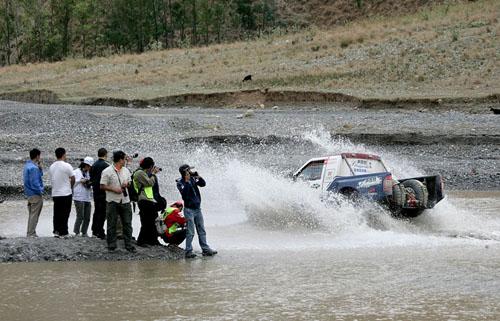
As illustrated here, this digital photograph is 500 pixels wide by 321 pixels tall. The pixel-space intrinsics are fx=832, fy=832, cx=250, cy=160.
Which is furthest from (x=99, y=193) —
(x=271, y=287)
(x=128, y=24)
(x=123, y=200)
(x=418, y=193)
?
(x=128, y=24)

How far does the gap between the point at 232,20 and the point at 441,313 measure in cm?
8688

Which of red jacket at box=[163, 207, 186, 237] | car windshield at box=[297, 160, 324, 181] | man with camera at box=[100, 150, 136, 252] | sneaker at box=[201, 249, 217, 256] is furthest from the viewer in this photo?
car windshield at box=[297, 160, 324, 181]

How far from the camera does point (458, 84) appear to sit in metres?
43.1

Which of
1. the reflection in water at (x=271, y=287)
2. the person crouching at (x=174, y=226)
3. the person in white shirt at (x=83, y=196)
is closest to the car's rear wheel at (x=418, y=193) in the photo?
the reflection in water at (x=271, y=287)

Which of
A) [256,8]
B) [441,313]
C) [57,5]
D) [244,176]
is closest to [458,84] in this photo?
[244,176]

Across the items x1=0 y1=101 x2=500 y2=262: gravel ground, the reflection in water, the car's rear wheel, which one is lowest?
the reflection in water

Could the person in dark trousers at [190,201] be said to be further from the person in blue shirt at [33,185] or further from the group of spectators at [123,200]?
the person in blue shirt at [33,185]

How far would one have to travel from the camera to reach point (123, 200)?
1335 centimetres

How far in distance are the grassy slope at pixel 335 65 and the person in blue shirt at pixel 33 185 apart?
95.3 ft

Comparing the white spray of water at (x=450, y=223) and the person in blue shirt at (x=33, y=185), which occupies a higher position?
the person in blue shirt at (x=33, y=185)

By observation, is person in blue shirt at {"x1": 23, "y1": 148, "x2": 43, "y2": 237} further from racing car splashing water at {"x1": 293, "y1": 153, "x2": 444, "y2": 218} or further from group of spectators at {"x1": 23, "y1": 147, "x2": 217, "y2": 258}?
racing car splashing water at {"x1": 293, "y1": 153, "x2": 444, "y2": 218}

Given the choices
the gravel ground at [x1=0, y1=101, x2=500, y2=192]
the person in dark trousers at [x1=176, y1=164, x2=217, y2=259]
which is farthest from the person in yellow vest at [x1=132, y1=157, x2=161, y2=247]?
the gravel ground at [x1=0, y1=101, x2=500, y2=192]

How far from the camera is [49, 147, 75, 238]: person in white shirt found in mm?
14070

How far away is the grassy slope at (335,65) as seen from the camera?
45.1m
